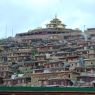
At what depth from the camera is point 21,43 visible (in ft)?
246

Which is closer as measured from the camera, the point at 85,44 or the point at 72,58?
the point at 72,58

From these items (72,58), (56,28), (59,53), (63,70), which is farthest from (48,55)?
(56,28)

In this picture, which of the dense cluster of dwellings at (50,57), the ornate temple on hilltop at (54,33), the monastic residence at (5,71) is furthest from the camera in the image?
the ornate temple on hilltop at (54,33)

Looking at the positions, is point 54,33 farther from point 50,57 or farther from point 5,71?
point 5,71

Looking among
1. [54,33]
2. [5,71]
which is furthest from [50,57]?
[54,33]

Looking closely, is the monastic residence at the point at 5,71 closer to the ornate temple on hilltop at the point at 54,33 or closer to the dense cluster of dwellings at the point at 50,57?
the dense cluster of dwellings at the point at 50,57

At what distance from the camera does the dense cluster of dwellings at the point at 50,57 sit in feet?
158

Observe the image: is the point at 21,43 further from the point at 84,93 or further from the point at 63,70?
the point at 84,93

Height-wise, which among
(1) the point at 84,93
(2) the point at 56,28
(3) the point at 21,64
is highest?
(2) the point at 56,28

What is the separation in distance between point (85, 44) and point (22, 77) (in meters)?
18.5

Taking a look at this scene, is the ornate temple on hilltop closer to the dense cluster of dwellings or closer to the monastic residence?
the dense cluster of dwellings

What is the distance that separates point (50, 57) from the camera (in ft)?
198

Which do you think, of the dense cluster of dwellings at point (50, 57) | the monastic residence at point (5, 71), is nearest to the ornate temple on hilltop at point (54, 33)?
the dense cluster of dwellings at point (50, 57)

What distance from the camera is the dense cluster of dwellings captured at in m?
48.2
